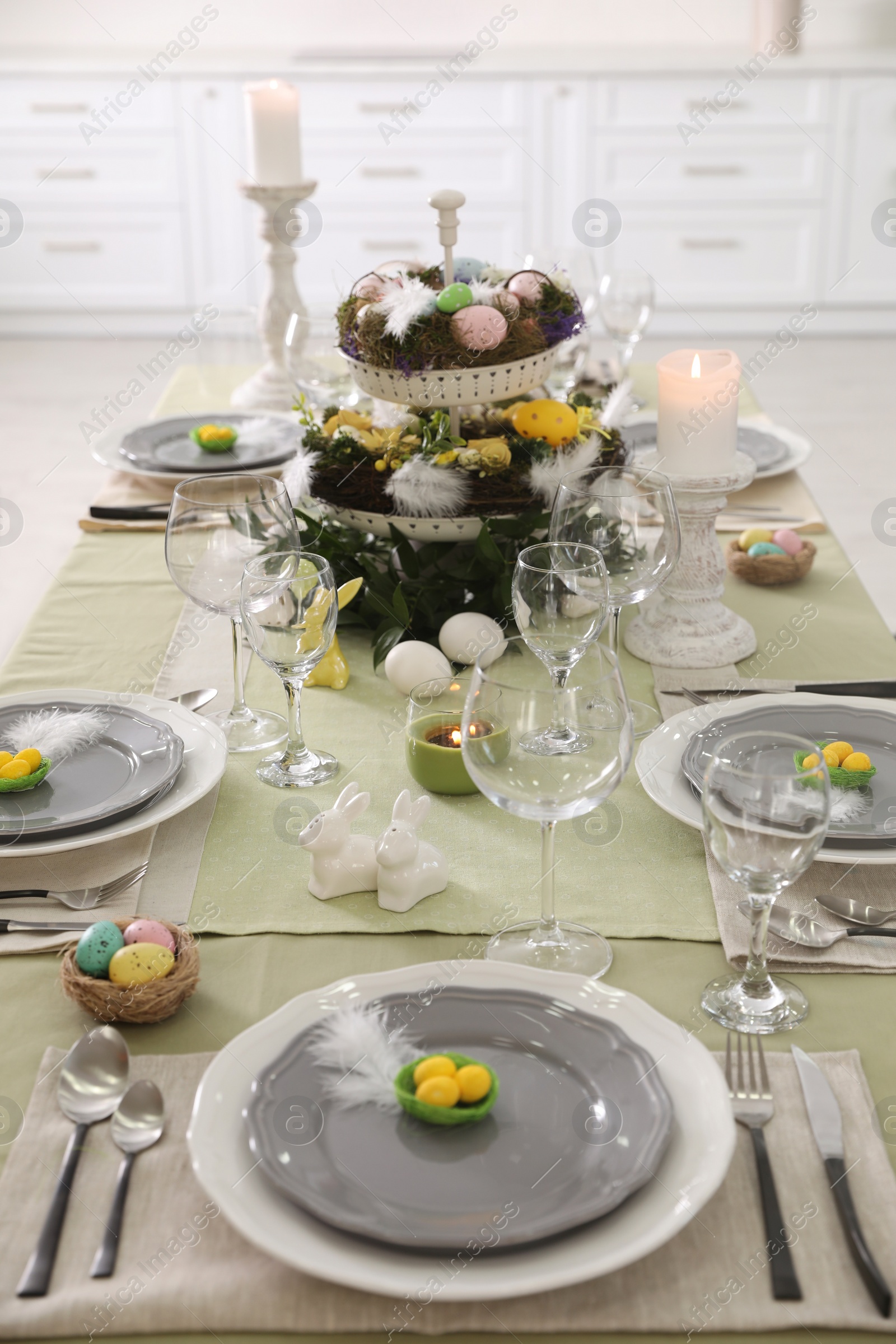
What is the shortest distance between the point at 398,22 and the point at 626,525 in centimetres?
466

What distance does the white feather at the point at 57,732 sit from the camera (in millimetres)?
1059

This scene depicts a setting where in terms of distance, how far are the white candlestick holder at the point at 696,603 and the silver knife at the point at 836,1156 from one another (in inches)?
23.8

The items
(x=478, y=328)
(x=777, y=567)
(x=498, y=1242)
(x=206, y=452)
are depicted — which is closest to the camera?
(x=498, y=1242)

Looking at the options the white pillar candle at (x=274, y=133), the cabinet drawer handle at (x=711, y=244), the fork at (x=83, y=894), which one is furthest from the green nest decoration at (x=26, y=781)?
the cabinet drawer handle at (x=711, y=244)

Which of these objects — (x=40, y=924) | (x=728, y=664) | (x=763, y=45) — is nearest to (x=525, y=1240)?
(x=40, y=924)

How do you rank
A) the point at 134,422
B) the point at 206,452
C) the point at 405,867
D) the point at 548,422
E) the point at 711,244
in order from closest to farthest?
1. the point at 405,867
2. the point at 548,422
3. the point at 206,452
4. the point at 134,422
5. the point at 711,244

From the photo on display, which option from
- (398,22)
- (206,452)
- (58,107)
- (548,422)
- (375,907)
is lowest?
(375,907)

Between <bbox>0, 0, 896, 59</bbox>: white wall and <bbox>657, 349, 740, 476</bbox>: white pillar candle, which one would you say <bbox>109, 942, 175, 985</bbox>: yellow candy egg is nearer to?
<bbox>657, 349, 740, 476</bbox>: white pillar candle

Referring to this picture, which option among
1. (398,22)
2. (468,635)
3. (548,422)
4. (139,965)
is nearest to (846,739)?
(468,635)

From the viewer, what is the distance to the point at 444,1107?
2.12ft

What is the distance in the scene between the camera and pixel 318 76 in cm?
451

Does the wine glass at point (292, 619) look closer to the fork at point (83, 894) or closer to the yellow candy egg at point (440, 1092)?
the fork at point (83, 894)

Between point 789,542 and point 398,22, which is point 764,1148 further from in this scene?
point 398,22

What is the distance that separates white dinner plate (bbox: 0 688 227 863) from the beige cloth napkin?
A: 11.1 inches
